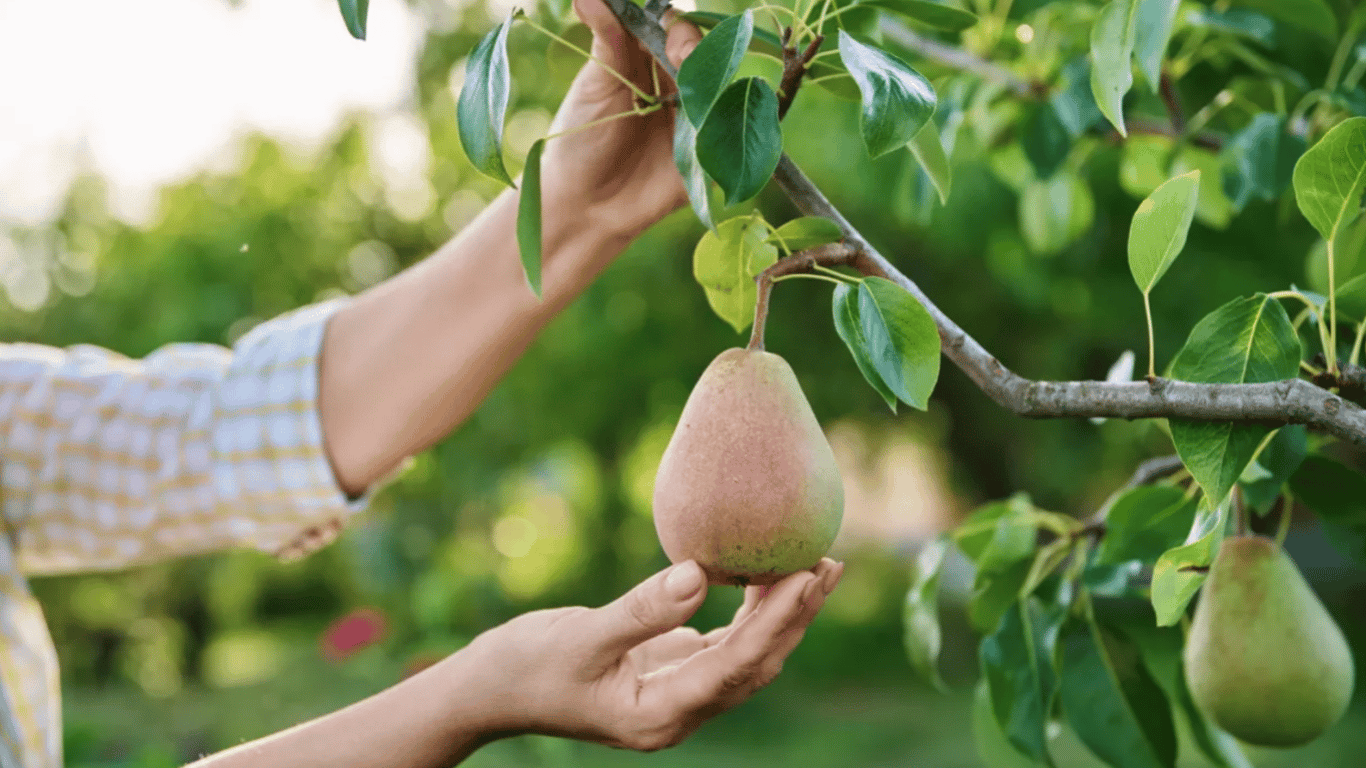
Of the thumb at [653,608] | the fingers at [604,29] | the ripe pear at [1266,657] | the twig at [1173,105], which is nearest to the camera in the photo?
the thumb at [653,608]

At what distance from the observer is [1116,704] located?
0.96 m

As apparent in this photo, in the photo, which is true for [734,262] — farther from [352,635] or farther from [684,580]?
[352,635]

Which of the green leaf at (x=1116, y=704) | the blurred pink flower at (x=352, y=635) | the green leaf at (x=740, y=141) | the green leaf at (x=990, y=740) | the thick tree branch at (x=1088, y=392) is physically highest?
the green leaf at (x=740, y=141)

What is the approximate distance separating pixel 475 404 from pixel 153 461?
0.37 metres

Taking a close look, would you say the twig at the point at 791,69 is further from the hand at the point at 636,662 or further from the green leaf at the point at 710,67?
the hand at the point at 636,662

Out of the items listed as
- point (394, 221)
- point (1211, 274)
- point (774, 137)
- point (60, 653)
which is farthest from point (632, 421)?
point (774, 137)

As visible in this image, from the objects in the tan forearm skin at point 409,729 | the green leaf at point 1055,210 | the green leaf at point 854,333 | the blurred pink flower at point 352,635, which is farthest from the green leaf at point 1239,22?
the blurred pink flower at point 352,635

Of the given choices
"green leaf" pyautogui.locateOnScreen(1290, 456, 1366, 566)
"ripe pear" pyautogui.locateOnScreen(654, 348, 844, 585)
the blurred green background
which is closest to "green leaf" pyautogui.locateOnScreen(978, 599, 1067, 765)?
"green leaf" pyautogui.locateOnScreen(1290, 456, 1366, 566)

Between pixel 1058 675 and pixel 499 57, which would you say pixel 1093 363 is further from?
pixel 499 57

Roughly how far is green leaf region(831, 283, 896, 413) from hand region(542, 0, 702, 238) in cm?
29

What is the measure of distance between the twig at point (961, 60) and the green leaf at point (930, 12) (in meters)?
0.49

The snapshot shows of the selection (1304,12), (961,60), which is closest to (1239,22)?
(1304,12)

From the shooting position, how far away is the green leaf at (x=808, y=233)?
0.66 m

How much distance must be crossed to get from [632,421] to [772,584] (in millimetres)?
5269
